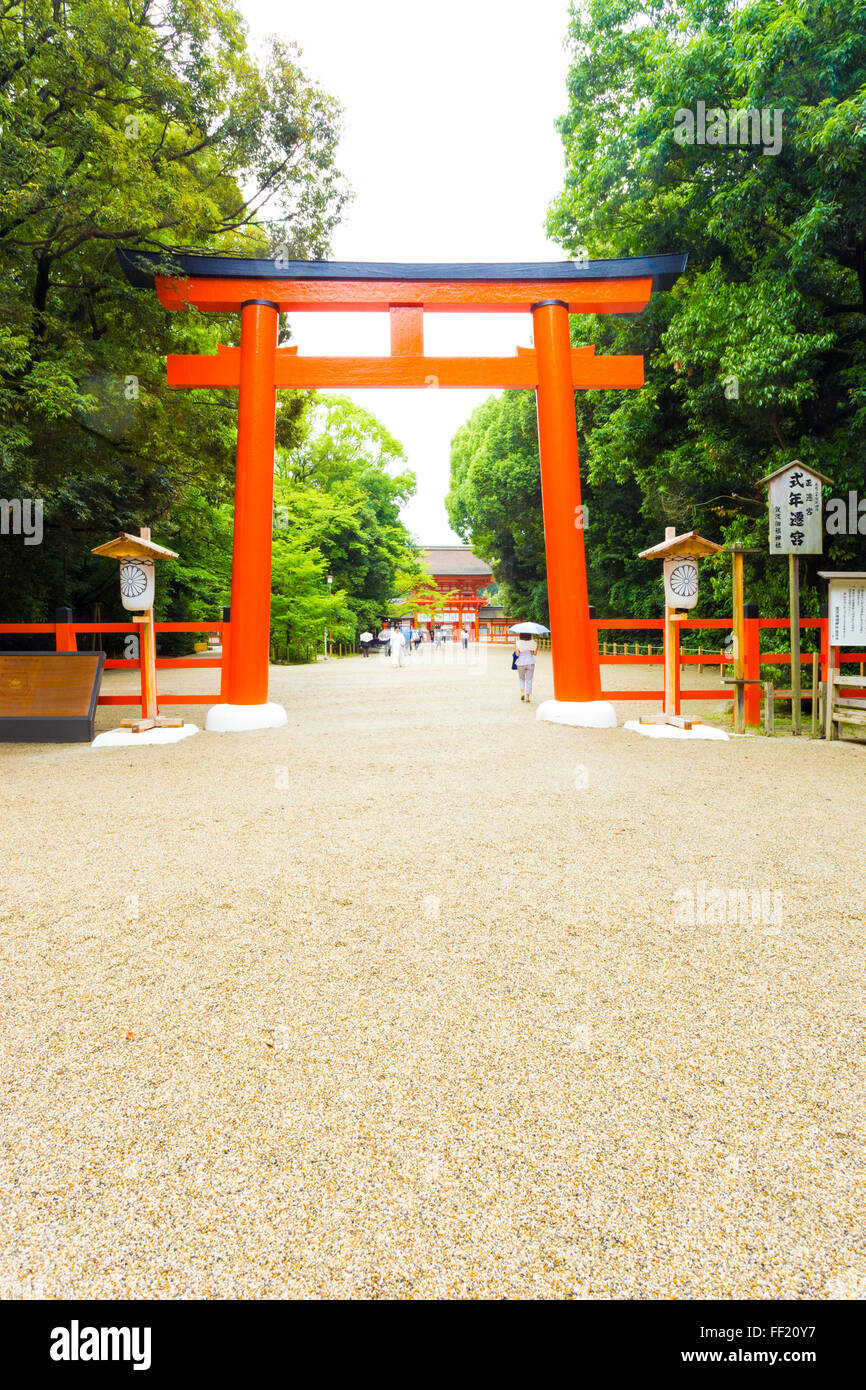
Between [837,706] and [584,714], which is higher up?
[837,706]

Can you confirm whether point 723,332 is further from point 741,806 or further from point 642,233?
point 741,806

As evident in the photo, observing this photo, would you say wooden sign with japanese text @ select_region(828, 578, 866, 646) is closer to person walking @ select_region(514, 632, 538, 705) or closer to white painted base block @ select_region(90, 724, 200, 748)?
person walking @ select_region(514, 632, 538, 705)

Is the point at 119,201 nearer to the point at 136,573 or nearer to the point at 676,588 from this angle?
the point at 136,573

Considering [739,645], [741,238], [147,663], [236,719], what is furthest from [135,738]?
[741,238]

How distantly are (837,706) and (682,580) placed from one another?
2.10 metres

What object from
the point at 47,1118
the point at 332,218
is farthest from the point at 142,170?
the point at 47,1118

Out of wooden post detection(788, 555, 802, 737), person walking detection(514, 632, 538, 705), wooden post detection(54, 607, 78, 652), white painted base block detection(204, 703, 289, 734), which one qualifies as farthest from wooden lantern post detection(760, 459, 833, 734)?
wooden post detection(54, 607, 78, 652)

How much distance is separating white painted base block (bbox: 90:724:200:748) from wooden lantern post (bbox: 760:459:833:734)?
22.8 feet

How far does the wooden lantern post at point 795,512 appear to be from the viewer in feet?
26.9

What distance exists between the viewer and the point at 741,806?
518cm

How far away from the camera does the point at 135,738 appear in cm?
823

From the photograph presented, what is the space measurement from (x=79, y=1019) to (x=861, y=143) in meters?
10.0

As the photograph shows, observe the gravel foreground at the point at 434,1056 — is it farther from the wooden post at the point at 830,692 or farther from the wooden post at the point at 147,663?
the wooden post at the point at 147,663

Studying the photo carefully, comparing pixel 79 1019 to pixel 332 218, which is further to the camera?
pixel 332 218
